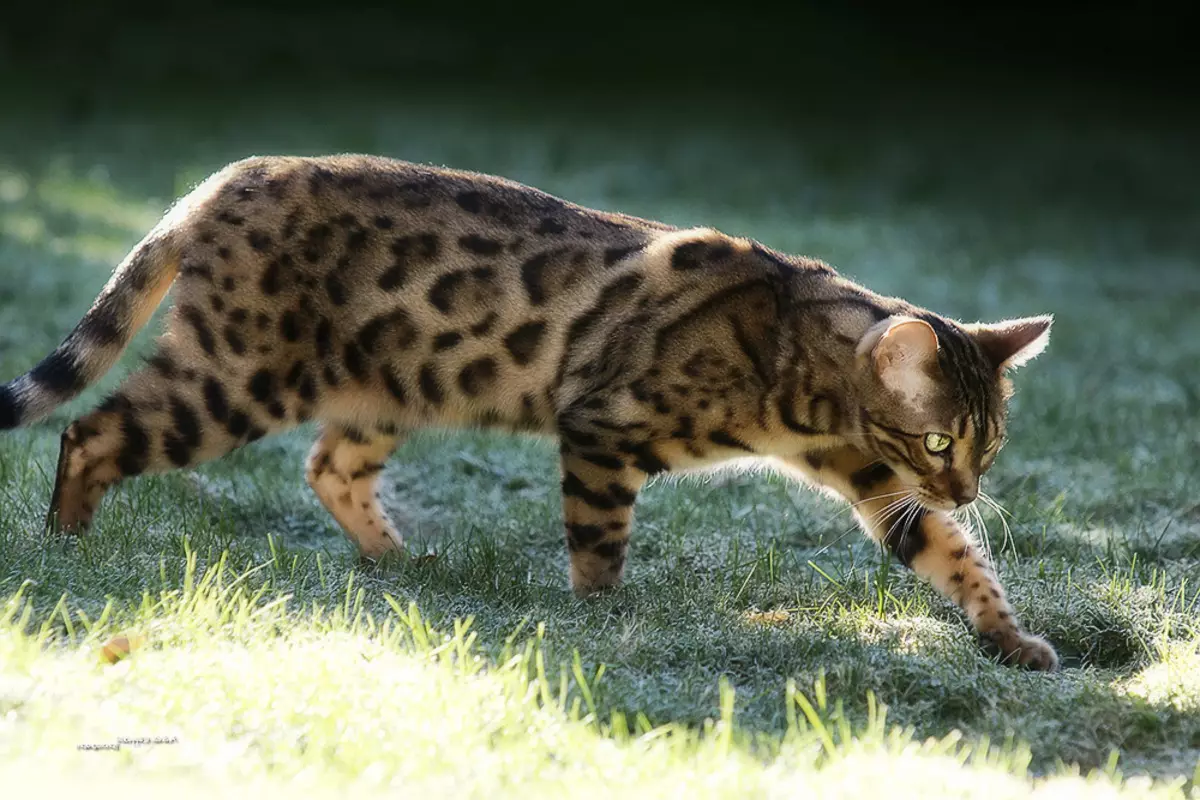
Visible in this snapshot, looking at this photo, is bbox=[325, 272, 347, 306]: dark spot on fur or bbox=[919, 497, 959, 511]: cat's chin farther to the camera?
bbox=[325, 272, 347, 306]: dark spot on fur

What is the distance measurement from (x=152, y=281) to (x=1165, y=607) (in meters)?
3.70

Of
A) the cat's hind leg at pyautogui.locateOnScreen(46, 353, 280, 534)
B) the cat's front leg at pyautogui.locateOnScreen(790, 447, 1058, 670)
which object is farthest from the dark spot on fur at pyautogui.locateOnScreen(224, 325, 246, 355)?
the cat's front leg at pyautogui.locateOnScreen(790, 447, 1058, 670)

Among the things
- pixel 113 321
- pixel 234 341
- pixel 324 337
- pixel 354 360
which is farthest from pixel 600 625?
pixel 113 321

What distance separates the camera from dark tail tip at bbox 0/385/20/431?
5.16 m

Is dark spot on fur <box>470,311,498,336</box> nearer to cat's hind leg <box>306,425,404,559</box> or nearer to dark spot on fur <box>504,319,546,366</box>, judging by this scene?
dark spot on fur <box>504,319,546,366</box>

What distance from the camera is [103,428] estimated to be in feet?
17.0

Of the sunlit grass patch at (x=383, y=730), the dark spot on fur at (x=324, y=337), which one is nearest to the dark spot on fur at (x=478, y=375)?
the dark spot on fur at (x=324, y=337)

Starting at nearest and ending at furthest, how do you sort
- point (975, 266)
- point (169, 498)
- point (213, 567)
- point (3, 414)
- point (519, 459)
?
point (213, 567), point (3, 414), point (169, 498), point (519, 459), point (975, 266)

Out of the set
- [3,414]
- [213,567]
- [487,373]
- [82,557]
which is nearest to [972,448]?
[487,373]

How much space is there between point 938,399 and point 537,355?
1431 millimetres

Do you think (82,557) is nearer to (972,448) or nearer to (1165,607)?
(972,448)

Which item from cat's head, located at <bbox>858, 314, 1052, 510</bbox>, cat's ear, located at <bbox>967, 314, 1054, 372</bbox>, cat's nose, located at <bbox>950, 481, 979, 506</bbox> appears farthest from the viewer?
cat's ear, located at <bbox>967, 314, 1054, 372</bbox>

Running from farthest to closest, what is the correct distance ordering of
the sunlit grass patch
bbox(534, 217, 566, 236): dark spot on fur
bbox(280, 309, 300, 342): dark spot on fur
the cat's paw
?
bbox(534, 217, 566, 236): dark spot on fur, bbox(280, 309, 300, 342): dark spot on fur, the cat's paw, the sunlit grass patch

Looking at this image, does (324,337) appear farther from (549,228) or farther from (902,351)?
(902,351)
